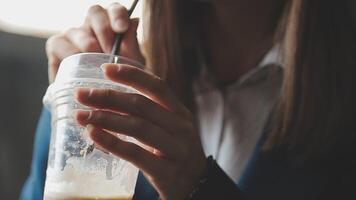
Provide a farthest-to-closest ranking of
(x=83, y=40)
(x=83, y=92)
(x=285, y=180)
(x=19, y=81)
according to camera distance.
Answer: (x=19, y=81) < (x=285, y=180) < (x=83, y=40) < (x=83, y=92)

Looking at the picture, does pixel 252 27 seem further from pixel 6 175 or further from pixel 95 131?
pixel 6 175

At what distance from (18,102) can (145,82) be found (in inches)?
39.1

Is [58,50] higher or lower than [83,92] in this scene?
higher

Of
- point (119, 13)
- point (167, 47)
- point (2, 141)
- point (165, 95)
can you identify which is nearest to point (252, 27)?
point (167, 47)

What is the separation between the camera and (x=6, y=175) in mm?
1439

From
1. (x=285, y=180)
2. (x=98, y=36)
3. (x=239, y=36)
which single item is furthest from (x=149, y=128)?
(x=239, y=36)

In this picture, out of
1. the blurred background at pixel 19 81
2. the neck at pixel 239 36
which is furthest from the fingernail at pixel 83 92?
the blurred background at pixel 19 81

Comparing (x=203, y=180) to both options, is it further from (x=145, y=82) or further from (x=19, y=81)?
(x=19, y=81)

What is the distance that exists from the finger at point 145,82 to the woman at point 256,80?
77 millimetres

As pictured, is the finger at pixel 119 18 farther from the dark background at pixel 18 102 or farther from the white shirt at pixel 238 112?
the dark background at pixel 18 102

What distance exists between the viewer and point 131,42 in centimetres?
79

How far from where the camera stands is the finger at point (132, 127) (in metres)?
0.53

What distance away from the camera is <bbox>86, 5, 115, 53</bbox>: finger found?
2.41 ft

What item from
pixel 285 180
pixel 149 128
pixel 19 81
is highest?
pixel 19 81
